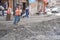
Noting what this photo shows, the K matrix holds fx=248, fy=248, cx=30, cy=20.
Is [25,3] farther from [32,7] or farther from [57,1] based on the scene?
[57,1]

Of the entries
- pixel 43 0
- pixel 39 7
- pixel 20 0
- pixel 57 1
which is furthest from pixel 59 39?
pixel 57 1

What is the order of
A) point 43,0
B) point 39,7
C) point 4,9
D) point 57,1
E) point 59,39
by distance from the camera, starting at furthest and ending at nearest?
point 57,1 → point 43,0 → point 39,7 → point 4,9 → point 59,39

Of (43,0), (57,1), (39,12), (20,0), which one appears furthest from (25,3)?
(57,1)

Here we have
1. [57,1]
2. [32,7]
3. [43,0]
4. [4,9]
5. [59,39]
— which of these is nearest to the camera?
[59,39]

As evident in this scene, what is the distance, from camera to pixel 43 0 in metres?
56.0

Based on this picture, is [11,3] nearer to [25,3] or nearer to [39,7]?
[25,3]

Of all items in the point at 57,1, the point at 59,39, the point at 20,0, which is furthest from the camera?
the point at 57,1

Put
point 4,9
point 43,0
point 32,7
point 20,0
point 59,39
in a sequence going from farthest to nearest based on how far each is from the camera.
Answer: point 43,0 → point 32,7 → point 20,0 → point 4,9 → point 59,39

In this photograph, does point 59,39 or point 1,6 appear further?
point 1,6

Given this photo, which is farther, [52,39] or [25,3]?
[25,3]

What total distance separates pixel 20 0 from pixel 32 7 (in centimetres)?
390

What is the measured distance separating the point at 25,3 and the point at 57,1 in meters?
62.9

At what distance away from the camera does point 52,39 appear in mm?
12805

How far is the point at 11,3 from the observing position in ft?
135
